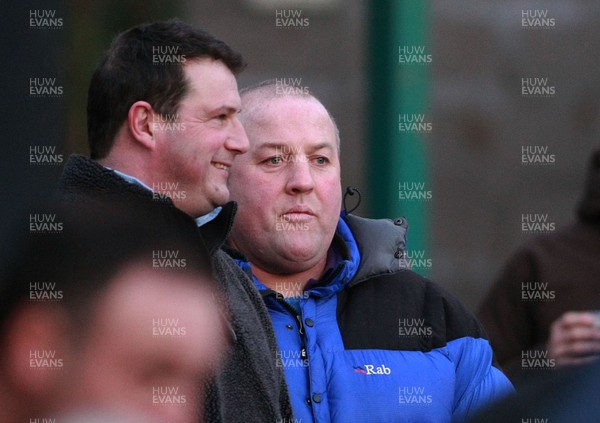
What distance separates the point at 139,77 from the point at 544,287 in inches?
51.2

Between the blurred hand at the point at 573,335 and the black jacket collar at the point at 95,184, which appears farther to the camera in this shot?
the blurred hand at the point at 573,335

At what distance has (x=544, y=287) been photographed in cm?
361

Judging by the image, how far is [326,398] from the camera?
3287mm

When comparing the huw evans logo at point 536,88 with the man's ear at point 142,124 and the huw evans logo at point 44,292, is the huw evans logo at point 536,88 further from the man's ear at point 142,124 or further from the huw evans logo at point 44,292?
the huw evans logo at point 44,292

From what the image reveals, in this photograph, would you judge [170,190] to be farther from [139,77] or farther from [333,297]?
[333,297]

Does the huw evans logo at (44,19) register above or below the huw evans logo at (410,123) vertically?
above

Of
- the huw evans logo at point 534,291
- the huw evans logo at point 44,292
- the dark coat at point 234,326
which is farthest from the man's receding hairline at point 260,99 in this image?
the huw evans logo at point 44,292

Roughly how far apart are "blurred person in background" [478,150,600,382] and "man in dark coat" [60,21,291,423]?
0.78 m

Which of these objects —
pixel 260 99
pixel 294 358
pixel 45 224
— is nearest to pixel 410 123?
pixel 260 99

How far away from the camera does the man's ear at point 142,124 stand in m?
3.02

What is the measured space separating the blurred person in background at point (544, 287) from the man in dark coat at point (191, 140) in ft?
2.55

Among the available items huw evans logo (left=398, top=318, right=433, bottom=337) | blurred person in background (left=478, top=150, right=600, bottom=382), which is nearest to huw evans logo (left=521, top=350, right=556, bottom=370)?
blurred person in background (left=478, top=150, right=600, bottom=382)

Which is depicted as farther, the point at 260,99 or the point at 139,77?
the point at 260,99

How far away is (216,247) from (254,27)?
216 cm
